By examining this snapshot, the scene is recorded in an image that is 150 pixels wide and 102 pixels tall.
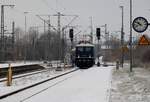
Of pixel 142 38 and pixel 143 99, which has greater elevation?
pixel 142 38

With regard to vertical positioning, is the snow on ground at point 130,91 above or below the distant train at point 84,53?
below

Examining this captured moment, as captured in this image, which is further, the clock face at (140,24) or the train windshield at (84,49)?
the train windshield at (84,49)

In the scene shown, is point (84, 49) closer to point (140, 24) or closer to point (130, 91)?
point (130, 91)

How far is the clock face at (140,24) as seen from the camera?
21359 millimetres

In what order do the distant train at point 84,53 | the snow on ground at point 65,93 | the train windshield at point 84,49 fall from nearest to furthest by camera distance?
the snow on ground at point 65,93 < the distant train at point 84,53 < the train windshield at point 84,49

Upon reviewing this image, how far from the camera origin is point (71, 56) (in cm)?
7981

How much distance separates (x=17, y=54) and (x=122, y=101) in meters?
110

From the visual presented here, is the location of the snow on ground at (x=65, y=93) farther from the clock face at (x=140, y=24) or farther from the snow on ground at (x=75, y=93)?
the clock face at (x=140, y=24)

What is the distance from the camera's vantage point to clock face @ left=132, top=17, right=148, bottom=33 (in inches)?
841

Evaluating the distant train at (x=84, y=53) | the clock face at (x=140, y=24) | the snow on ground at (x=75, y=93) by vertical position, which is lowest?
the snow on ground at (x=75, y=93)

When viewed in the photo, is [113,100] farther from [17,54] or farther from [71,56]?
[17,54]

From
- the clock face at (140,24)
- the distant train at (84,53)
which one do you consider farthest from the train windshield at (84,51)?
the clock face at (140,24)

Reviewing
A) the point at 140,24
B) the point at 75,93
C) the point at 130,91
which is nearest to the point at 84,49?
the point at 130,91

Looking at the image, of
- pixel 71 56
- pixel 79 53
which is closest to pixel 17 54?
pixel 71 56
